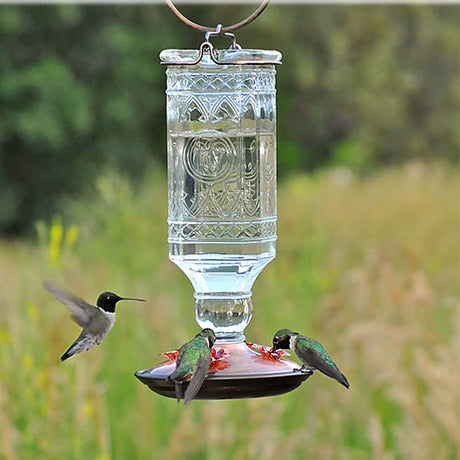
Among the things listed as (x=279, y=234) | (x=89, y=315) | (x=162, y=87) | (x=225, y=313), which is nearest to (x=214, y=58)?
(x=225, y=313)

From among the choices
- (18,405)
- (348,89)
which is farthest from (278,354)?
(348,89)

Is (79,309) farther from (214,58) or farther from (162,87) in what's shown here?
(162,87)

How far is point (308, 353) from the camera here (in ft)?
7.73

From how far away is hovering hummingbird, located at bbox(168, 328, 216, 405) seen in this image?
212 cm

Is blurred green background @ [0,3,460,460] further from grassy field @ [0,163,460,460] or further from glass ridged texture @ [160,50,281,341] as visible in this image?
glass ridged texture @ [160,50,281,341]

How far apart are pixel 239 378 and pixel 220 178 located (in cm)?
60

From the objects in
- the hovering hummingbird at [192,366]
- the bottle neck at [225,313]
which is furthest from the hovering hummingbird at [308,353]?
the hovering hummingbird at [192,366]

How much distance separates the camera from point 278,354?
2.42 metres

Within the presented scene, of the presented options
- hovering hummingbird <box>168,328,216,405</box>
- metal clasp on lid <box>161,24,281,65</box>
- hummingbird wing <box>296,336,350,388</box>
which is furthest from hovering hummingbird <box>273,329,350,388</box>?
metal clasp on lid <box>161,24,281,65</box>

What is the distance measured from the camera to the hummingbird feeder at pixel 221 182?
257 cm

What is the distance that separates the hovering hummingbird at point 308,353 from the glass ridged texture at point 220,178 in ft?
0.49

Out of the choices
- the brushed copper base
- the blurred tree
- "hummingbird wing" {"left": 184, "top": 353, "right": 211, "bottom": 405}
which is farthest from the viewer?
the blurred tree

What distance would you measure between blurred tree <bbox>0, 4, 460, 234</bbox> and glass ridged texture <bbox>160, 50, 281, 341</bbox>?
15.9 meters

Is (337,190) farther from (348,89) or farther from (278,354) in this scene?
(348,89)
